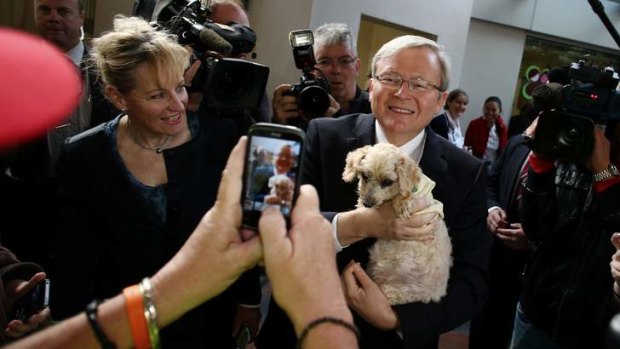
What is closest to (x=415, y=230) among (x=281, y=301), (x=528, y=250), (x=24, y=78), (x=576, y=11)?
(x=281, y=301)

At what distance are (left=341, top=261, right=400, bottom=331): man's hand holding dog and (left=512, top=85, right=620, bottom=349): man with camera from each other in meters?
0.87

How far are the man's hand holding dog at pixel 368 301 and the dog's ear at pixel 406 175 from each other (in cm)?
27

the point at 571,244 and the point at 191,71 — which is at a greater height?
the point at 191,71

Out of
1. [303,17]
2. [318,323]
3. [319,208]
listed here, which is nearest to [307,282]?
[318,323]

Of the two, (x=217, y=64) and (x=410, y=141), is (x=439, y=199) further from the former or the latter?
(x=217, y=64)

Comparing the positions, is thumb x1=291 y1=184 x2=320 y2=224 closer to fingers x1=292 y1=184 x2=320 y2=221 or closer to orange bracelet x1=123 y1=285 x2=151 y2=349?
fingers x1=292 y1=184 x2=320 y2=221

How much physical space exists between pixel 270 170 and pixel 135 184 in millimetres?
846

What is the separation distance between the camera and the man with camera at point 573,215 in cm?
183

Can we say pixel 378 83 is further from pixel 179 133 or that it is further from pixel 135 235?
pixel 135 235

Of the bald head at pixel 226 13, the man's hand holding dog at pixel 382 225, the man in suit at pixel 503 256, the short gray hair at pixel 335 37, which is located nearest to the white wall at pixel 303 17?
the short gray hair at pixel 335 37

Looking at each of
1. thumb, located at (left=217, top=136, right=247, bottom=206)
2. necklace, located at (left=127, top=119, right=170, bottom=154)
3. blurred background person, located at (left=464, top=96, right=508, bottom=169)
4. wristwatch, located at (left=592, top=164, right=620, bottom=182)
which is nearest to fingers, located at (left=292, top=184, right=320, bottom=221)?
thumb, located at (left=217, top=136, right=247, bottom=206)

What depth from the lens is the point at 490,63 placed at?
25.4ft

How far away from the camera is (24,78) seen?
0.39 metres

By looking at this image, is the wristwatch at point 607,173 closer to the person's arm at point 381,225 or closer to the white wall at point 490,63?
the person's arm at point 381,225
